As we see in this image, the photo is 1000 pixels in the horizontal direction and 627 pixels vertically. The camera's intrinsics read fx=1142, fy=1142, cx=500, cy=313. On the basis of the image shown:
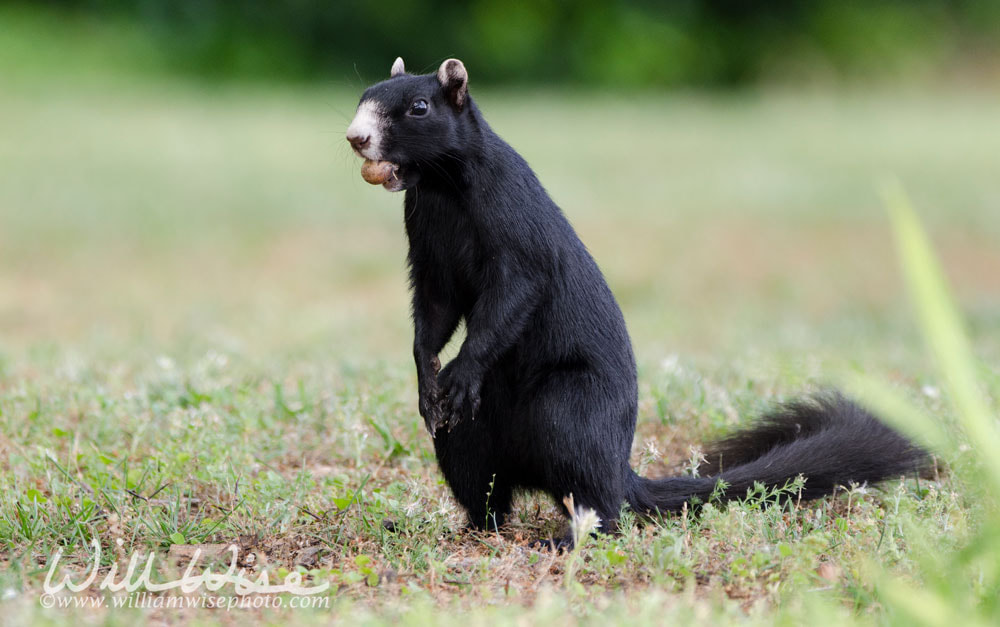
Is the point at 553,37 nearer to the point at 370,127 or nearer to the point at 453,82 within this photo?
the point at 453,82

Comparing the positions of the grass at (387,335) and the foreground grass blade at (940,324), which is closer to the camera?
the foreground grass blade at (940,324)

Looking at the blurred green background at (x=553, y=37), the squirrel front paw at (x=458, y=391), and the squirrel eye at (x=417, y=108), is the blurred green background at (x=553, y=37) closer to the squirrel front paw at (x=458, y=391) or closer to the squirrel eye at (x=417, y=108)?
the squirrel eye at (x=417, y=108)

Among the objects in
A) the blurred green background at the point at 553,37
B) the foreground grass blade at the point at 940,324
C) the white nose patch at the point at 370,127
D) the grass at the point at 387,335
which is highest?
the blurred green background at the point at 553,37

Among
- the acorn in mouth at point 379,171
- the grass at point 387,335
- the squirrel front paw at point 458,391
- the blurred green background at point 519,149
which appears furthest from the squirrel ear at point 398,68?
the grass at point 387,335

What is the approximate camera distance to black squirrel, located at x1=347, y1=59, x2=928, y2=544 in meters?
3.20

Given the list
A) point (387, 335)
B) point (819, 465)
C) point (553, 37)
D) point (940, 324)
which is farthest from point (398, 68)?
point (553, 37)

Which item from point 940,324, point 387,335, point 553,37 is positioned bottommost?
point 387,335

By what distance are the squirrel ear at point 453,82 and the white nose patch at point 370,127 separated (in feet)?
0.69

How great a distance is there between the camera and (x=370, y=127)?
10.4 feet

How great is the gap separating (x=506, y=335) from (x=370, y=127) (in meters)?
0.69

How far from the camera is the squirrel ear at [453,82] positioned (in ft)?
10.8

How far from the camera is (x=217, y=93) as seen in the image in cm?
1936

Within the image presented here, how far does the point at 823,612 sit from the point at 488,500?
141cm

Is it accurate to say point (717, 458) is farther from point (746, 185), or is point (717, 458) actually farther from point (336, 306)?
point (746, 185)
